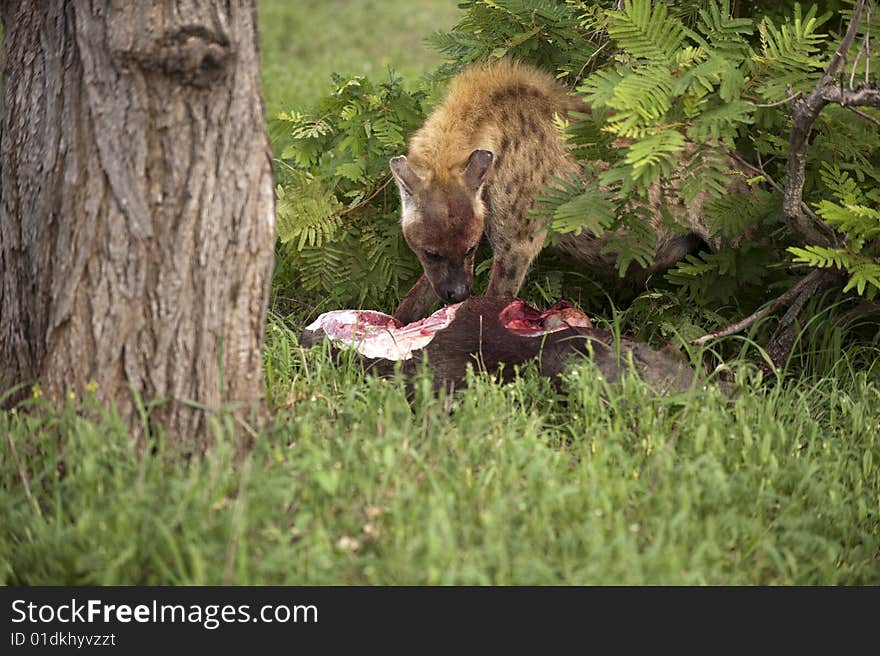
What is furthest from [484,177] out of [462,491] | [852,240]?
[462,491]

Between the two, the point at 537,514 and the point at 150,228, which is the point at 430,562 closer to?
the point at 537,514

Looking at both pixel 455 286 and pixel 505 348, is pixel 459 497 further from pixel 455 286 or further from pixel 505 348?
pixel 455 286

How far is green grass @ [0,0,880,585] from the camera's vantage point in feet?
9.83

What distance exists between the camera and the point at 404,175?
5.09 metres

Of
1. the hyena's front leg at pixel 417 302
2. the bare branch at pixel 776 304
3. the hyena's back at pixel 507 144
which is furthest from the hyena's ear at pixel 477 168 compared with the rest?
the bare branch at pixel 776 304

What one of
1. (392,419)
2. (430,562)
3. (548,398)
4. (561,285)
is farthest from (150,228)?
(561,285)

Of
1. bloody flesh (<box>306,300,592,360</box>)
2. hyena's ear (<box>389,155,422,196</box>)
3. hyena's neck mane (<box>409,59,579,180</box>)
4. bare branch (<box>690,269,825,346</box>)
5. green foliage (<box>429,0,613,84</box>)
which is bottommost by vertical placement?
bloody flesh (<box>306,300,592,360</box>)

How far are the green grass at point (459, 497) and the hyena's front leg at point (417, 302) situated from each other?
4.22 ft

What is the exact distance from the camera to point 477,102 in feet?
17.3

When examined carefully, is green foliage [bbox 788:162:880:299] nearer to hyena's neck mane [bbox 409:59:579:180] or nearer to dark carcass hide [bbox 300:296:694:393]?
dark carcass hide [bbox 300:296:694:393]

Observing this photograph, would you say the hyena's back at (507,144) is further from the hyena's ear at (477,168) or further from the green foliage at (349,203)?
the green foliage at (349,203)

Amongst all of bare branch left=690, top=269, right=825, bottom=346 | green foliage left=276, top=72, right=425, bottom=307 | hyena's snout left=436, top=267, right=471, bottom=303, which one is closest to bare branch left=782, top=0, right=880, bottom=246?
bare branch left=690, top=269, right=825, bottom=346

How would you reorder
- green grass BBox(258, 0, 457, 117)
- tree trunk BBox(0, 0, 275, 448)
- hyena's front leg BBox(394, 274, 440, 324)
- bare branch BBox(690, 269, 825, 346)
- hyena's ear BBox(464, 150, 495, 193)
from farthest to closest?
1. green grass BBox(258, 0, 457, 117)
2. hyena's front leg BBox(394, 274, 440, 324)
3. hyena's ear BBox(464, 150, 495, 193)
4. bare branch BBox(690, 269, 825, 346)
5. tree trunk BBox(0, 0, 275, 448)

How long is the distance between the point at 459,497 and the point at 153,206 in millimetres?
1318
